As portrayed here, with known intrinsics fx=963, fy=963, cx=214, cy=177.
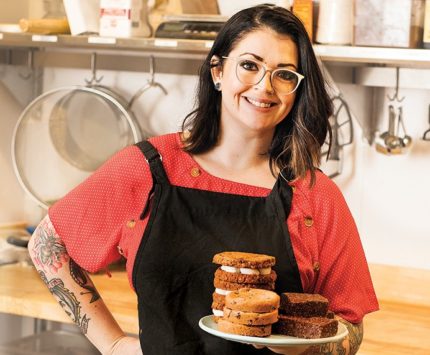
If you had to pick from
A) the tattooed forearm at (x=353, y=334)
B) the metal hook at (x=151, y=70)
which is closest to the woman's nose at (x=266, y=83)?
the tattooed forearm at (x=353, y=334)

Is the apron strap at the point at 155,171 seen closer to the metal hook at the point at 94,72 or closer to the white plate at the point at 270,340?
the white plate at the point at 270,340

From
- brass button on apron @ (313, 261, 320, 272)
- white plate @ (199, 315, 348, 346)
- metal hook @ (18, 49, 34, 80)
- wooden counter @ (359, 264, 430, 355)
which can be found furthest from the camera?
metal hook @ (18, 49, 34, 80)

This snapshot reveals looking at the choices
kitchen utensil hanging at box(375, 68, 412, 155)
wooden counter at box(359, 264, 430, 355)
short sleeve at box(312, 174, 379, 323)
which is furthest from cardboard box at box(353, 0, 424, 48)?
short sleeve at box(312, 174, 379, 323)

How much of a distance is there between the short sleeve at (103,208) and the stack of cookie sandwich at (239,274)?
21 centimetres

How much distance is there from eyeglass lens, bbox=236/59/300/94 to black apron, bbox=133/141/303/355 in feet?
0.56

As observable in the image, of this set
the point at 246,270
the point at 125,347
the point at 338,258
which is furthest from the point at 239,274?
the point at 125,347

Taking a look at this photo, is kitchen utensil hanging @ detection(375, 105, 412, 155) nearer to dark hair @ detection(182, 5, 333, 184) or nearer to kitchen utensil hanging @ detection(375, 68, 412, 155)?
kitchen utensil hanging @ detection(375, 68, 412, 155)

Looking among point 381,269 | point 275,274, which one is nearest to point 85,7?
point 381,269

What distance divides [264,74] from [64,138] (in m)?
1.62

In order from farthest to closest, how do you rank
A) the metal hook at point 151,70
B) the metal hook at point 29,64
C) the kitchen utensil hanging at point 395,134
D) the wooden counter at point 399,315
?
1. the metal hook at point 29,64
2. the metal hook at point 151,70
3. the kitchen utensil hanging at point 395,134
4. the wooden counter at point 399,315

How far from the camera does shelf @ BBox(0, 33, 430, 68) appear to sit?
2.22m

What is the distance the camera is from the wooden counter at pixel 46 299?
229 centimetres

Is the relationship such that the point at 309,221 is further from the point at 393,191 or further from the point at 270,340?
the point at 393,191

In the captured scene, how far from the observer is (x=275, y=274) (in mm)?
1501
